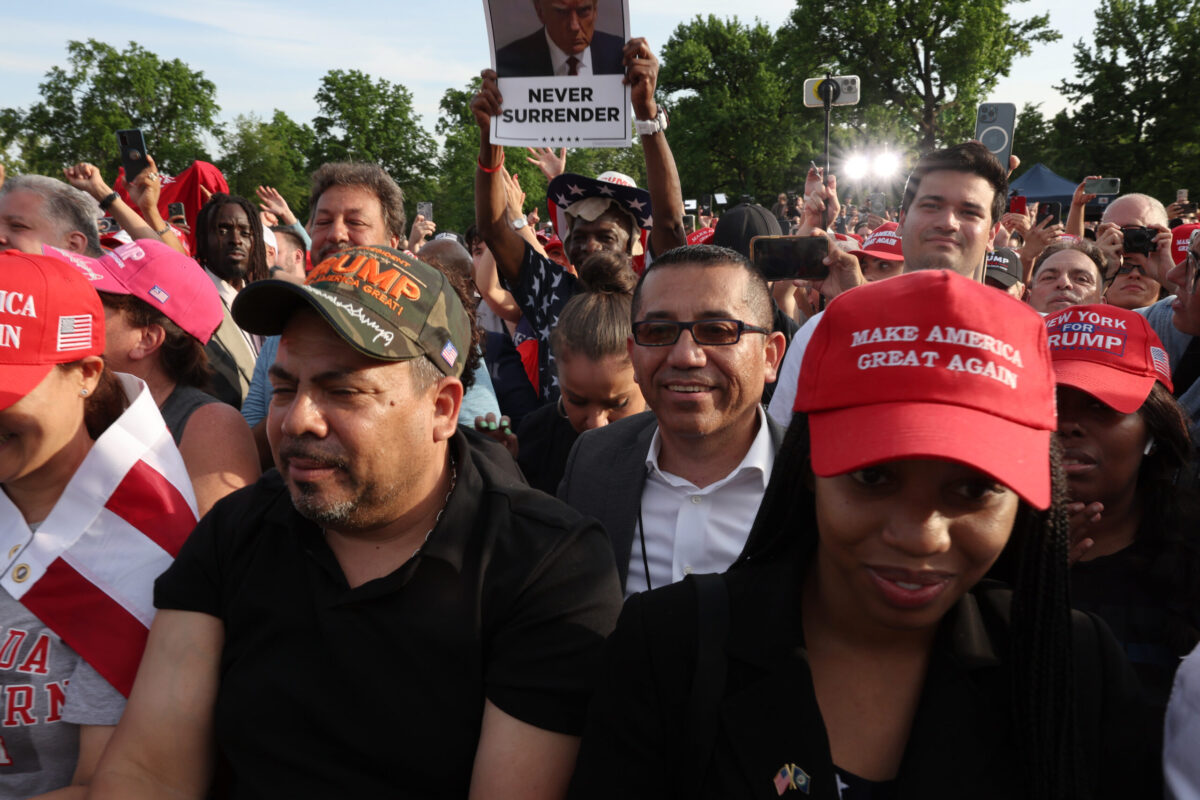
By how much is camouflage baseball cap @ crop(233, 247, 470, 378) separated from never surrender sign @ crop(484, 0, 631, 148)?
2.09m

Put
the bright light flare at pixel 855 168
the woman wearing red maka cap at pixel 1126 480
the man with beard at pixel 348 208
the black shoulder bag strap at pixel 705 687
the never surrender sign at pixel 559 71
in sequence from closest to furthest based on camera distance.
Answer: the black shoulder bag strap at pixel 705 687
the woman wearing red maka cap at pixel 1126 480
the never surrender sign at pixel 559 71
the man with beard at pixel 348 208
the bright light flare at pixel 855 168

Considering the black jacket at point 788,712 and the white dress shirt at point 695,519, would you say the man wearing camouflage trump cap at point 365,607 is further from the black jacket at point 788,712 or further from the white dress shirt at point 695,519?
the white dress shirt at point 695,519

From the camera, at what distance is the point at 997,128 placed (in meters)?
5.77

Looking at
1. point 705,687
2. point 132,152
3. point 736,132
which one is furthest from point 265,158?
point 705,687

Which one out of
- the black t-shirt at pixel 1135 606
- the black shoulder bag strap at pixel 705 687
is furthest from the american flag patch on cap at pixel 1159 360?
the black shoulder bag strap at pixel 705 687

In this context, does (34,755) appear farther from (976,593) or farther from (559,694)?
(976,593)

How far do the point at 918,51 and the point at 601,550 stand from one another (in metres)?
47.6

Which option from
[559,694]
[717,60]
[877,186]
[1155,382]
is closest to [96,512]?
[559,694]

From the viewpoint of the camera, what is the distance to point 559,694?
1730 mm

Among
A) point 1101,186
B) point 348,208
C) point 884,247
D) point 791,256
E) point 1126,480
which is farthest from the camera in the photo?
point 1101,186

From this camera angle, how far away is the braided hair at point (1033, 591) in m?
1.34

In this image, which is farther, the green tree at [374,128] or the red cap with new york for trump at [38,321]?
the green tree at [374,128]

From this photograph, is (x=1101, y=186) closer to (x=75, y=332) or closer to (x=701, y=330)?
(x=701, y=330)

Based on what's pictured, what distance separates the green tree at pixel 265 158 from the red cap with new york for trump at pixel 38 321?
5341cm
